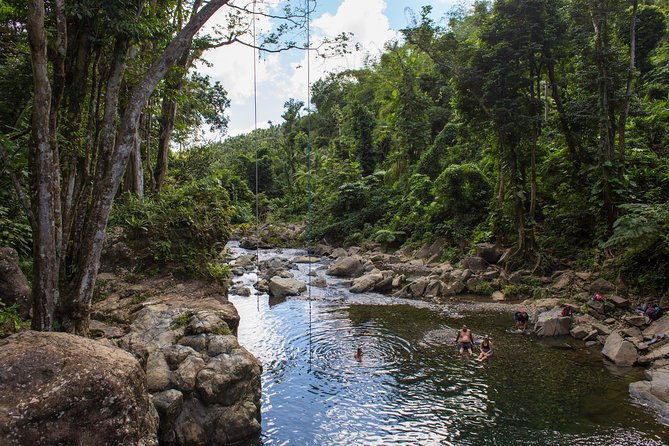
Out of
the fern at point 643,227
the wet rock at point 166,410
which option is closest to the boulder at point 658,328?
the fern at point 643,227

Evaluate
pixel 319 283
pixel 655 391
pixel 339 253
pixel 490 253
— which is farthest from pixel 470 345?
pixel 339 253

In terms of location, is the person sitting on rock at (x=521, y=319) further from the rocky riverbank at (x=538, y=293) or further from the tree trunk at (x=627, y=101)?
the tree trunk at (x=627, y=101)

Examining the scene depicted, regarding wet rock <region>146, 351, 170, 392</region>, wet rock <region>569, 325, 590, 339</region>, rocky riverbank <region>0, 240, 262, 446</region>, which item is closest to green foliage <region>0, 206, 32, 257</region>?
rocky riverbank <region>0, 240, 262, 446</region>

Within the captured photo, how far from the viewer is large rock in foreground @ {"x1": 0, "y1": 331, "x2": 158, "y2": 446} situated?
4531 mm

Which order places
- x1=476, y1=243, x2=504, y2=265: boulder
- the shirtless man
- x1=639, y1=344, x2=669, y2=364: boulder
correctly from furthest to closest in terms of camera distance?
1. x1=476, y1=243, x2=504, y2=265: boulder
2. the shirtless man
3. x1=639, y1=344, x2=669, y2=364: boulder

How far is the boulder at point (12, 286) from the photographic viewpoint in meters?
7.82

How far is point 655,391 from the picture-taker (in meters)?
8.91

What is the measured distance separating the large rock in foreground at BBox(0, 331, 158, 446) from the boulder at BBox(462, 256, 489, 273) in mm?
17175

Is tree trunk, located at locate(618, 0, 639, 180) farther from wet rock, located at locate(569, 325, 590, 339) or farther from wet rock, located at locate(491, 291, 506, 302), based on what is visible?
→ wet rock, located at locate(569, 325, 590, 339)

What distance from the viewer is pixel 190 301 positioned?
10.3 meters

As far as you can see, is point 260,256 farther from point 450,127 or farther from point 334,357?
point 334,357

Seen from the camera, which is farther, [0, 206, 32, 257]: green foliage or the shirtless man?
the shirtless man

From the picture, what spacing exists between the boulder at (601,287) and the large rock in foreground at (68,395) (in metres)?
15.4

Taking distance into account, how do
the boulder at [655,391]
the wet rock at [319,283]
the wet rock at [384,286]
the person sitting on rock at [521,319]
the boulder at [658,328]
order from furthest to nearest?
1. the wet rock at [319,283]
2. the wet rock at [384,286]
3. the person sitting on rock at [521,319]
4. the boulder at [658,328]
5. the boulder at [655,391]
